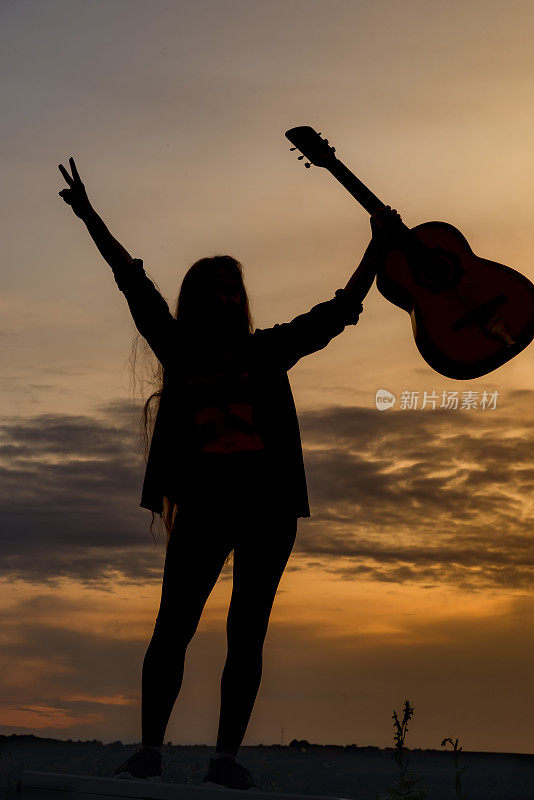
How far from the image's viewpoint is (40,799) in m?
3.64

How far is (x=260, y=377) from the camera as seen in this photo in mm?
3912

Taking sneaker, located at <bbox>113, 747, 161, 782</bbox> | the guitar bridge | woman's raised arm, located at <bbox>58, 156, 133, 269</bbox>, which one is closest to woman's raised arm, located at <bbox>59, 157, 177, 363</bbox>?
woman's raised arm, located at <bbox>58, 156, 133, 269</bbox>

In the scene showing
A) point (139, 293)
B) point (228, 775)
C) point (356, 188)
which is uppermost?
point (356, 188)

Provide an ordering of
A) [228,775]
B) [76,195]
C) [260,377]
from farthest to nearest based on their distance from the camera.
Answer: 1. [76,195]
2. [260,377]
3. [228,775]

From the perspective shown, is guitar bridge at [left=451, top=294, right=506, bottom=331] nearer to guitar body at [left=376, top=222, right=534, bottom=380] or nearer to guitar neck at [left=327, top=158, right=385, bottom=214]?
guitar body at [left=376, top=222, right=534, bottom=380]

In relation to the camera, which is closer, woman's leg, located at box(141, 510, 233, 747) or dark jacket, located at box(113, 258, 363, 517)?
woman's leg, located at box(141, 510, 233, 747)

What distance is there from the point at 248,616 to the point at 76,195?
2.29 meters

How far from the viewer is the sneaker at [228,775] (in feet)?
11.3

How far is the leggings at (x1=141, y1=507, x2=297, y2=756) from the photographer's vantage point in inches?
144

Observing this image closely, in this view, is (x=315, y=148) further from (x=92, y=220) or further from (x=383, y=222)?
(x=92, y=220)

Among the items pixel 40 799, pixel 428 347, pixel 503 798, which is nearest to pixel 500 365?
pixel 428 347

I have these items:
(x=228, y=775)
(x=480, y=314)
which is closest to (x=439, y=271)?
(x=480, y=314)

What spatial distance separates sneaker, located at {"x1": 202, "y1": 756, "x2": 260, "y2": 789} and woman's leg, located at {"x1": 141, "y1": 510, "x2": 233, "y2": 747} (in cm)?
28

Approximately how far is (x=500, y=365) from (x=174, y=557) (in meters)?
1.92
